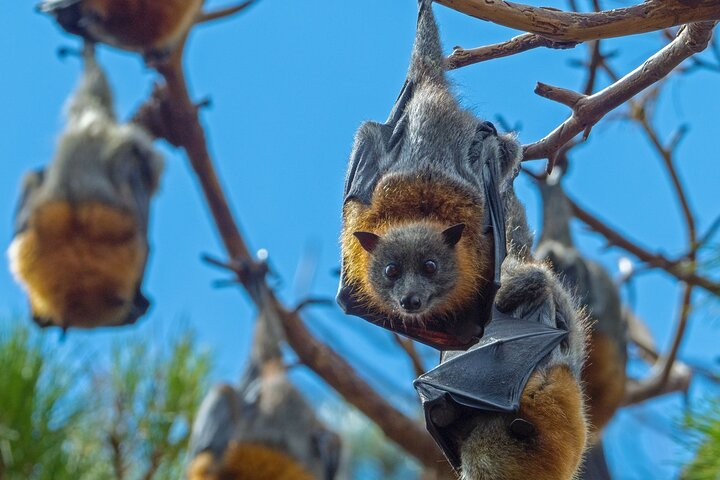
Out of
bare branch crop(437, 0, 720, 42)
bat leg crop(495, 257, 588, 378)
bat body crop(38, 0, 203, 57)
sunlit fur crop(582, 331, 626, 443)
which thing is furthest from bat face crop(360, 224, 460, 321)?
bat body crop(38, 0, 203, 57)

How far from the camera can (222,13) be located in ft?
33.6

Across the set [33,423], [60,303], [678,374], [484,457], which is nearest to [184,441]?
[33,423]

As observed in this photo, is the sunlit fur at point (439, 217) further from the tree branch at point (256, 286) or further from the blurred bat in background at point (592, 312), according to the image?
the blurred bat in background at point (592, 312)

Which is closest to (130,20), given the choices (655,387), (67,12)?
(67,12)

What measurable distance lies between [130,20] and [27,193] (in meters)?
3.10

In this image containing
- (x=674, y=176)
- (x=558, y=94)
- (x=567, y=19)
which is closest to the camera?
(x=567, y=19)

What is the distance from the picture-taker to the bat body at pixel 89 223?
11.6 m

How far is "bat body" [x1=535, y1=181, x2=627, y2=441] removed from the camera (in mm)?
9430

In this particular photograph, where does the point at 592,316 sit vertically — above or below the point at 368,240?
above

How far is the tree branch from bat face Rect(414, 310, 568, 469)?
13.8 ft

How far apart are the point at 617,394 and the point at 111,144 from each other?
6.48 metres

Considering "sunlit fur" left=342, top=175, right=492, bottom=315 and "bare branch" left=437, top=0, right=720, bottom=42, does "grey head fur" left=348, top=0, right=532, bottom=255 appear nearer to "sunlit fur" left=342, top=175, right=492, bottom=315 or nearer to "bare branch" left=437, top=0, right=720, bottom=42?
"sunlit fur" left=342, top=175, right=492, bottom=315

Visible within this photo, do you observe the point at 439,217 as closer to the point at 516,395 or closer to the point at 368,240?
the point at 368,240

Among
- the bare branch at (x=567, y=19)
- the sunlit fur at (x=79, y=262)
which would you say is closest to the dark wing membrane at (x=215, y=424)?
the sunlit fur at (x=79, y=262)
